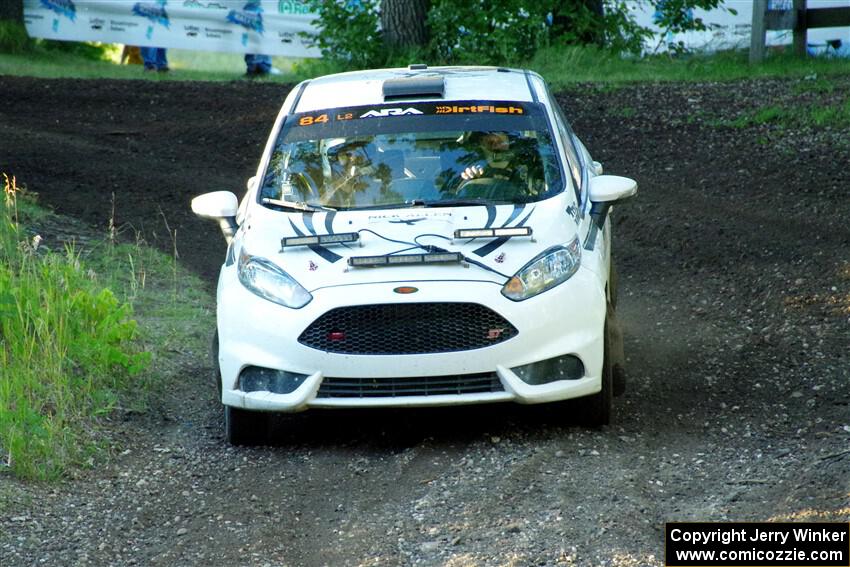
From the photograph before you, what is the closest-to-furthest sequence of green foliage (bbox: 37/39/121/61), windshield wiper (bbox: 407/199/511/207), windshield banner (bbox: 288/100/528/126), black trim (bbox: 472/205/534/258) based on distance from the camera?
black trim (bbox: 472/205/534/258), windshield wiper (bbox: 407/199/511/207), windshield banner (bbox: 288/100/528/126), green foliage (bbox: 37/39/121/61)

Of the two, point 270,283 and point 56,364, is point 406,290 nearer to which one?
point 270,283

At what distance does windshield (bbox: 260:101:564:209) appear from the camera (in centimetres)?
723

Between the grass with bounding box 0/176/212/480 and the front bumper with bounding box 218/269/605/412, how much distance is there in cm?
101

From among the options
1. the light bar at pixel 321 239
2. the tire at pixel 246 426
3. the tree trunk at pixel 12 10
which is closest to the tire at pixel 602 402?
the light bar at pixel 321 239

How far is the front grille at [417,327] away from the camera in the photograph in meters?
6.30

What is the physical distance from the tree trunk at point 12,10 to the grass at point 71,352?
535 inches

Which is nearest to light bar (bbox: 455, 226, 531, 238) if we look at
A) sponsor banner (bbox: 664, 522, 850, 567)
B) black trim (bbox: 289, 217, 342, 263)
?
black trim (bbox: 289, 217, 342, 263)

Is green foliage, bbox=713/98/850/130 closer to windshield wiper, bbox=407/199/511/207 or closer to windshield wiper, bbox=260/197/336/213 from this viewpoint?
windshield wiper, bbox=407/199/511/207

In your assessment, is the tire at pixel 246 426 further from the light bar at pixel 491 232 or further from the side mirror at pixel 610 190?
the side mirror at pixel 610 190

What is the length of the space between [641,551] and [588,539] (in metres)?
0.24

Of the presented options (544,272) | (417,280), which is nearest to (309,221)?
(417,280)

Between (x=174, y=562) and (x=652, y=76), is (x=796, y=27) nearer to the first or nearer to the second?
(x=652, y=76)

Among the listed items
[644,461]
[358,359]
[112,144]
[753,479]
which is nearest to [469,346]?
[358,359]

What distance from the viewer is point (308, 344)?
20.9 ft
